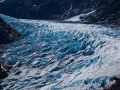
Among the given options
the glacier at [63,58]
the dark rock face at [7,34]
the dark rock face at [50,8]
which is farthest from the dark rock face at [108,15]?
the dark rock face at [7,34]

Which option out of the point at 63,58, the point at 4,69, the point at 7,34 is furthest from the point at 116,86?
the point at 7,34

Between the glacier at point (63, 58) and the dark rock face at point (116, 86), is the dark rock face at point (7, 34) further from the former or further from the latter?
the dark rock face at point (116, 86)

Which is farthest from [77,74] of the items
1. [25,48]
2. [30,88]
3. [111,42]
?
[25,48]

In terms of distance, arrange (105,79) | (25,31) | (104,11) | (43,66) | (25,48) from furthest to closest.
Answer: (104,11), (25,31), (25,48), (43,66), (105,79)

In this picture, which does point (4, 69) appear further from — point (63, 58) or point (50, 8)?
point (50, 8)

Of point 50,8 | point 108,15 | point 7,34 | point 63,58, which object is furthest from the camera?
point 50,8

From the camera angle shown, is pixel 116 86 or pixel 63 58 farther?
pixel 63 58

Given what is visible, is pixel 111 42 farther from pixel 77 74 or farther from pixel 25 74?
pixel 25 74
